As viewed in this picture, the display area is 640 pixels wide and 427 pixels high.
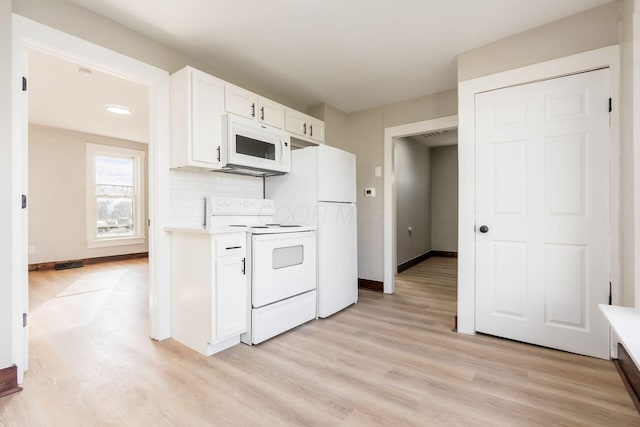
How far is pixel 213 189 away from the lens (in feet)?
9.43

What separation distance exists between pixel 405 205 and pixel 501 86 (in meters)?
3.35

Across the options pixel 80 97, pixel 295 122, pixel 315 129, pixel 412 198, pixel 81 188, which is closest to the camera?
pixel 295 122

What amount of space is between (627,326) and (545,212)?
115 cm

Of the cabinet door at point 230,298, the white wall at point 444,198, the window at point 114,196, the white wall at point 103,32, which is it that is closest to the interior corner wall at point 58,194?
the window at point 114,196

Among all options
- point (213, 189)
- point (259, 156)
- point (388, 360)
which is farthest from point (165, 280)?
point (388, 360)

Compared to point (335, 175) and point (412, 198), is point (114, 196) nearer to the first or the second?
point (335, 175)

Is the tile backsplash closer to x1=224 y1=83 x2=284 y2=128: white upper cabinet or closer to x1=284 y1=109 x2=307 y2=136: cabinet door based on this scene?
x1=224 y1=83 x2=284 y2=128: white upper cabinet

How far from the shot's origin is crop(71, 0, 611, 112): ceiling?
2105mm

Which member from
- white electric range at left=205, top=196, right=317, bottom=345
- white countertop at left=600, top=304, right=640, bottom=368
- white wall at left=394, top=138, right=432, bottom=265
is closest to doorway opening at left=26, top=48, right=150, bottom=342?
white electric range at left=205, top=196, right=317, bottom=345

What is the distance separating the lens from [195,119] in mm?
2389

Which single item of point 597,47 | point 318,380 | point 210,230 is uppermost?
point 597,47

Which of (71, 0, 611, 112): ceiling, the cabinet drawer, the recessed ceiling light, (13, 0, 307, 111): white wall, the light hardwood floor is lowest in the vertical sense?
the light hardwood floor

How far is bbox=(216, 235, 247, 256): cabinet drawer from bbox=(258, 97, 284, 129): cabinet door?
1.26 metres

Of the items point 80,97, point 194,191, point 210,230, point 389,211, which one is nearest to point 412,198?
point 389,211
